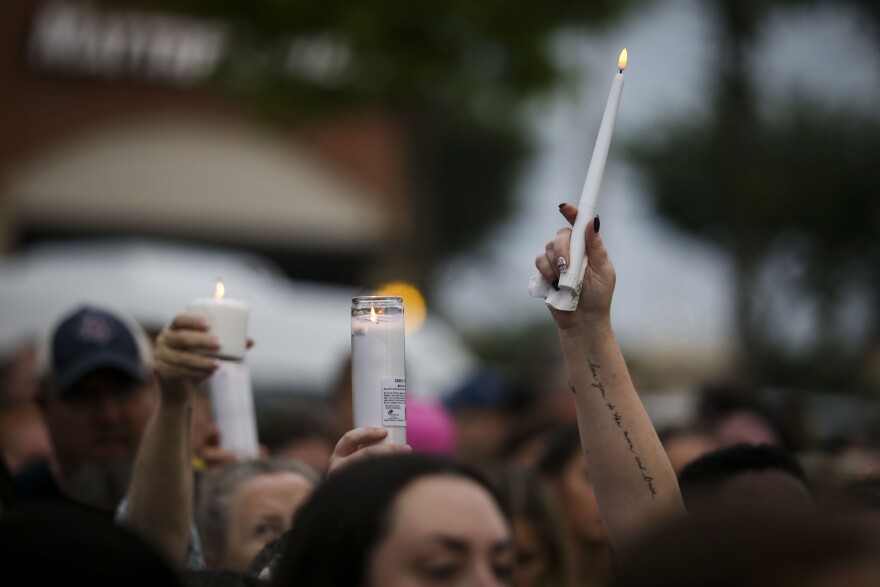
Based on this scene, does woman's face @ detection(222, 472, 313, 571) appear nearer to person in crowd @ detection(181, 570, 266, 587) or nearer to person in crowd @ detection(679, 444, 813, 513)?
person in crowd @ detection(181, 570, 266, 587)

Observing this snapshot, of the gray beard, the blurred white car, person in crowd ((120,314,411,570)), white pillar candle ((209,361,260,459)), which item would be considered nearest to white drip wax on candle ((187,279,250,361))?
person in crowd ((120,314,411,570))

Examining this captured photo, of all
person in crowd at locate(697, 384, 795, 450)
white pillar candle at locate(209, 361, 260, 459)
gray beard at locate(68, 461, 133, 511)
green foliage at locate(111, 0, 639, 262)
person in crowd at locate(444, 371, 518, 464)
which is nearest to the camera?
white pillar candle at locate(209, 361, 260, 459)

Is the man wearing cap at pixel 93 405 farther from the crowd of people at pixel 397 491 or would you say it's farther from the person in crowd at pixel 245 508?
the person in crowd at pixel 245 508

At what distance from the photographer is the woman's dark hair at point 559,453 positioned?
5023mm

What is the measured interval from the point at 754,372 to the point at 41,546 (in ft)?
50.3

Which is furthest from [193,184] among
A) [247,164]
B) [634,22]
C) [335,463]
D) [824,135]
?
[335,463]

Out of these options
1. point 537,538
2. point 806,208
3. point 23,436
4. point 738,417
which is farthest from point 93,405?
point 806,208

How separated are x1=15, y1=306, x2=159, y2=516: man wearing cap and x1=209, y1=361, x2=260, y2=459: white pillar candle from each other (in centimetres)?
23

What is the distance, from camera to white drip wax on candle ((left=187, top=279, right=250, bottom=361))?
3.16 meters

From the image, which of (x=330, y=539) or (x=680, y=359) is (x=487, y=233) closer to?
(x=680, y=359)

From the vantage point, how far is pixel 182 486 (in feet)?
10.6

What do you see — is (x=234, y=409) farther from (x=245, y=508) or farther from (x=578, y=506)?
(x=578, y=506)

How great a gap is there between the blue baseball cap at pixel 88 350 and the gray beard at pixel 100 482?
0.27 metres

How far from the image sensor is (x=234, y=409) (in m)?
3.74
